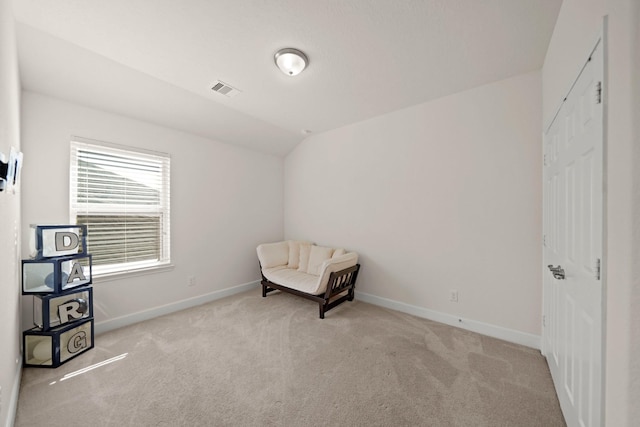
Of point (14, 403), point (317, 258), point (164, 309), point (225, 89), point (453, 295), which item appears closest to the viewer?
point (14, 403)

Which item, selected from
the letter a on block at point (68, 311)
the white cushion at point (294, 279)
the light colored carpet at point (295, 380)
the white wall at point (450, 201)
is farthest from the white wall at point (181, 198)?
the white wall at point (450, 201)

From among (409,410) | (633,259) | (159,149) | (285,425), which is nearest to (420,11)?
(633,259)

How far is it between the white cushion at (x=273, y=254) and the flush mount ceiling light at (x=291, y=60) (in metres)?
2.51

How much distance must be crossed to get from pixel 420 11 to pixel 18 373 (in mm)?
3880

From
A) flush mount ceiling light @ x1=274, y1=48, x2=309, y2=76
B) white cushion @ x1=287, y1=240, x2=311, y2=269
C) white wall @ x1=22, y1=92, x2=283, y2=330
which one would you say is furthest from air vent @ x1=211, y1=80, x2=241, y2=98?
white cushion @ x1=287, y1=240, x2=311, y2=269

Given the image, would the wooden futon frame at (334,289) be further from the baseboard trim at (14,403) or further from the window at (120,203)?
the baseboard trim at (14,403)

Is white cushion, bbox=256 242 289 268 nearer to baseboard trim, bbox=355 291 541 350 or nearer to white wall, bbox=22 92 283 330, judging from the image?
white wall, bbox=22 92 283 330

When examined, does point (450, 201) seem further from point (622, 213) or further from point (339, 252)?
point (622, 213)

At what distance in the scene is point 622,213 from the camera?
2.76 ft

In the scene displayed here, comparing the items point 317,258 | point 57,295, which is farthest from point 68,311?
point 317,258

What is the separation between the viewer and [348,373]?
1.95 m

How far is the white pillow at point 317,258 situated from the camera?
3605 millimetres

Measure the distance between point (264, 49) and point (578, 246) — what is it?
2480mm

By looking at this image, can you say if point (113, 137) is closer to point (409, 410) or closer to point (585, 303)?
point (409, 410)
